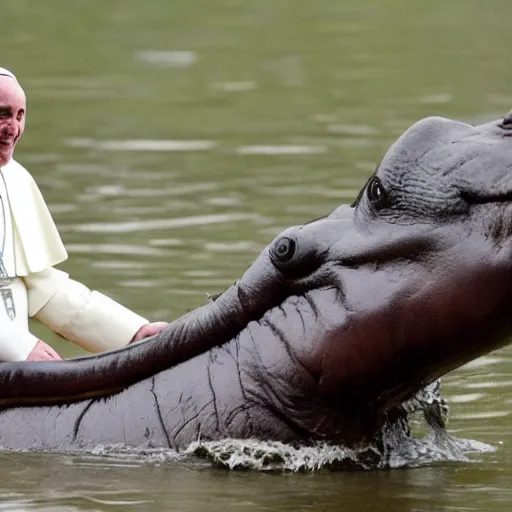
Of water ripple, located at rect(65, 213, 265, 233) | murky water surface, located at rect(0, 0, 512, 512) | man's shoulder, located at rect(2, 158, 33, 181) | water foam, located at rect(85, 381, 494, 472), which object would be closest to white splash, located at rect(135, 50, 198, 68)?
murky water surface, located at rect(0, 0, 512, 512)

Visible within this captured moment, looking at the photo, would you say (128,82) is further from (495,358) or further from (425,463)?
(425,463)

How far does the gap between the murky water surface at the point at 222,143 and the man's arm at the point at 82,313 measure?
0.57m

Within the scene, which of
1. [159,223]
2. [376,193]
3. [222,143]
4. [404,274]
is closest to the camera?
[404,274]

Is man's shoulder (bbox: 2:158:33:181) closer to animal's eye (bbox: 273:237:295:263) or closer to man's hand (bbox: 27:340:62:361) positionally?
man's hand (bbox: 27:340:62:361)

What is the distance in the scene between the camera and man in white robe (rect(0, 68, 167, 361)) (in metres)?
6.66

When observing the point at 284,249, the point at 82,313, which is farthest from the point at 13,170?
the point at 284,249

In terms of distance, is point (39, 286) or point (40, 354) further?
point (39, 286)

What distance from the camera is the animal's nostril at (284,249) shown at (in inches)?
241

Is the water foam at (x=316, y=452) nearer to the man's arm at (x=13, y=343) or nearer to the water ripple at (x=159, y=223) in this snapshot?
the man's arm at (x=13, y=343)

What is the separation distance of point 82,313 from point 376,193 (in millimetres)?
1430

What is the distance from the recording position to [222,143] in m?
15.5

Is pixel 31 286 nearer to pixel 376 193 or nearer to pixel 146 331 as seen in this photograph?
pixel 146 331

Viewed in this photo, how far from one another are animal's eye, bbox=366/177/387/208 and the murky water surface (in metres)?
1.01

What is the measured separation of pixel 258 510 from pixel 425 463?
0.84m
